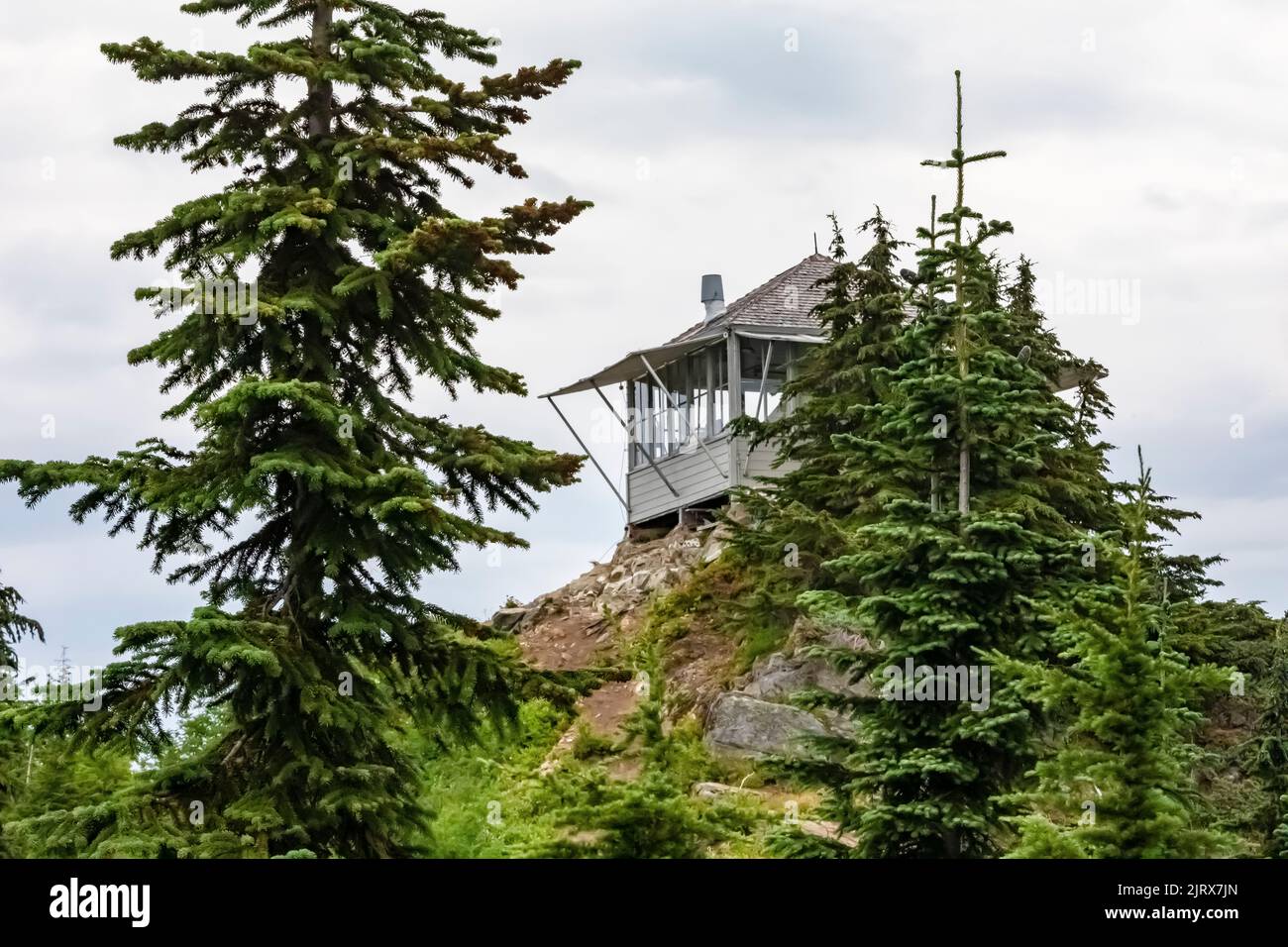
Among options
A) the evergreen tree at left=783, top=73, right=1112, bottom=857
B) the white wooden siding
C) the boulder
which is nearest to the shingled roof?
the white wooden siding

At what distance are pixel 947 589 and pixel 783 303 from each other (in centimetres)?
2186

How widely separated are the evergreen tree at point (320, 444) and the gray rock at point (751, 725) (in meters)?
10.2

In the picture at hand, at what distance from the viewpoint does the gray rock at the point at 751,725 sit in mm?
26469

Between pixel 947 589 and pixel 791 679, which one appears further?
pixel 791 679

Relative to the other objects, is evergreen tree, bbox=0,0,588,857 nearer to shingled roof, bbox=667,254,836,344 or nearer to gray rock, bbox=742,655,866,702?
gray rock, bbox=742,655,866,702

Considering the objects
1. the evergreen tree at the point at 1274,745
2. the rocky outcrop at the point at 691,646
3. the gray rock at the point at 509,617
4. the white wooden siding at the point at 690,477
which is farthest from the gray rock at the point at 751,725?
the gray rock at the point at 509,617

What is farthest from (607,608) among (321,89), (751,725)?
(321,89)

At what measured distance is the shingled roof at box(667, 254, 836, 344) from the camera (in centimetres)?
3622

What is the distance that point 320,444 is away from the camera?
1647cm

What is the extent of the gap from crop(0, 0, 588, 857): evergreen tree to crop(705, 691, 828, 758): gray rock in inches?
402

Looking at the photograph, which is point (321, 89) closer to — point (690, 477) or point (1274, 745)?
point (1274, 745)

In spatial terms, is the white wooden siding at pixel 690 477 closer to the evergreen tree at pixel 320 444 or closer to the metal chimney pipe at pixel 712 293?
the metal chimney pipe at pixel 712 293

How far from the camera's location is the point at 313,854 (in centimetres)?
1426
